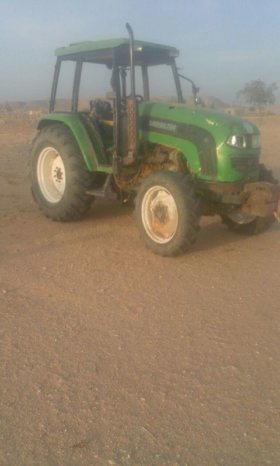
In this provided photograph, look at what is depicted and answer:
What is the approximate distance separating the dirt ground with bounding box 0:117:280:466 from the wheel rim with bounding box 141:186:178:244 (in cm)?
29

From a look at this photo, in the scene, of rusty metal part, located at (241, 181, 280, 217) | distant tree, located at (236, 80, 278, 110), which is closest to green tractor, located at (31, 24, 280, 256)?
rusty metal part, located at (241, 181, 280, 217)

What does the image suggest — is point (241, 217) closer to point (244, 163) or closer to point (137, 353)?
point (244, 163)

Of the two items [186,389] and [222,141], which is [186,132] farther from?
[186,389]

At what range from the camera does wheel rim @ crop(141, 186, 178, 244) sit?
599 centimetres

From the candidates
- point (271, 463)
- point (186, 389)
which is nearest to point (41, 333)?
point (186, 389)

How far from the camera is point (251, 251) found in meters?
6.28

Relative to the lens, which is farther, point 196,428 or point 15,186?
point 15,186

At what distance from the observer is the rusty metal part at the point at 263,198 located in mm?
5781

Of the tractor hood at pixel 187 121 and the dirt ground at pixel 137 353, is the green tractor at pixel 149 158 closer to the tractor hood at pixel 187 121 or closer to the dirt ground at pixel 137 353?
the tractor hood at pixel 187 121

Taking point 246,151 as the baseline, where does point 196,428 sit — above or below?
below

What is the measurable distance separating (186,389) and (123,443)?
25.2 inches

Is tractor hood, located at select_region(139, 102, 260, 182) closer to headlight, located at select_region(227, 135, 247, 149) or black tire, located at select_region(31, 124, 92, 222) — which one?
headlight, located at select_region(227, 135, 247, 149)

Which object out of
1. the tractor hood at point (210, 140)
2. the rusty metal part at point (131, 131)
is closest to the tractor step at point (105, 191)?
the rusty metal part at point (131, 131)

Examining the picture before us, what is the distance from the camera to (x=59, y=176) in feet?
25.0
